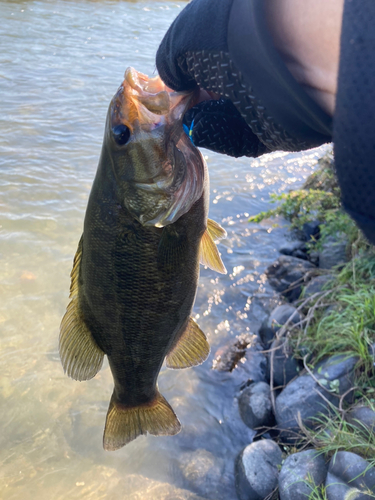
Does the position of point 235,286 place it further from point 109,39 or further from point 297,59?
point 109,39

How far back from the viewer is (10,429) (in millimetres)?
4172

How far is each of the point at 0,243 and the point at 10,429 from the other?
9.85ft

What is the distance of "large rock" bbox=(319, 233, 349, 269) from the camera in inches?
229

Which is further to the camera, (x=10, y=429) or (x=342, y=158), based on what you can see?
(x=10, y=429)

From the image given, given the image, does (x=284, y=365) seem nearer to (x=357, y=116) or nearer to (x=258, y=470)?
(x=258, y=470)

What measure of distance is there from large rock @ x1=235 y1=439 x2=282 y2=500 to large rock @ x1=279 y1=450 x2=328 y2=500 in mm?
235

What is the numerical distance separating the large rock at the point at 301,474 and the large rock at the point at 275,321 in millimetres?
1598

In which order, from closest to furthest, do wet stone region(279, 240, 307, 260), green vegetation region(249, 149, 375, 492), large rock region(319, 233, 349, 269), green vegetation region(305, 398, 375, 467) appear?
1. green vegetation region(305, 398, 375, 467)
2. green vegetation region(249, 149, 375, 492)
3. large rock region(319, 233, 349, 269)
4. wet stone region(279, 240, 307, 260)

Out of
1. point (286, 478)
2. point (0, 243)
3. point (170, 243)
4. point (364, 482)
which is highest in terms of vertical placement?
point (170, 243)

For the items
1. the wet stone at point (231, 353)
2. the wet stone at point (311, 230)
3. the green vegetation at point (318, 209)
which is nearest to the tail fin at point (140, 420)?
the wet stone at point (231, 353)

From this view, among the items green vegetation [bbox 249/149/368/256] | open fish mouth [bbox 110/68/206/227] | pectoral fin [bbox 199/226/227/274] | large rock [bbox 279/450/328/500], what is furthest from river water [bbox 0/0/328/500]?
open fish mouth [bbox 110/68/206/227]

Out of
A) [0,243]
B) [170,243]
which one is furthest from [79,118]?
[170,243]

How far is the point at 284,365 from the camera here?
4430 mm

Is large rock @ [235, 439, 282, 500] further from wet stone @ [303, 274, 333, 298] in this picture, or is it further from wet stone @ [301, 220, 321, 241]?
wet stone @ [301, 220, 321, 241]
